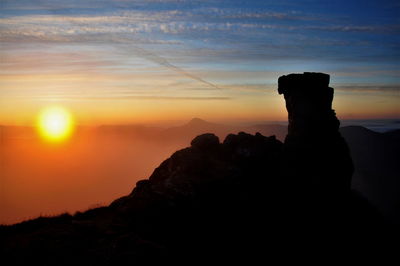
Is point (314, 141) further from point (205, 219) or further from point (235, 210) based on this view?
point (205, 219)

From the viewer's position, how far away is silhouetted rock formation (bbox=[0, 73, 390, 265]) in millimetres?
31734

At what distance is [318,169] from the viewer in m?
51.2

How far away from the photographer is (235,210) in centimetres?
4222

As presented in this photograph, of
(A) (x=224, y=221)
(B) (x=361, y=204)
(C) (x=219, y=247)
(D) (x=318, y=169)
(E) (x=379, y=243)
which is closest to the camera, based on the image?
(C) (x=219, y=247)

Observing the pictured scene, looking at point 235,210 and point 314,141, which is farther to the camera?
point 314,141

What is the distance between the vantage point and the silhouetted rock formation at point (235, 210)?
3173 cm

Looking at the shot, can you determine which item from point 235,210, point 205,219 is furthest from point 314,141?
point 205,219

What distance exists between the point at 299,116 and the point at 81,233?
33616 mm

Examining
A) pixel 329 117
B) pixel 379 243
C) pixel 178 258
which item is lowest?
pixel 379 243

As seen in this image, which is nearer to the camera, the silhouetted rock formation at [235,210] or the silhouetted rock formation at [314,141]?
the silhouetted rock formation at [235,210]

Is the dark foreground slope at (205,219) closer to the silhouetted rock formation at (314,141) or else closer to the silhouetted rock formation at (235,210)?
the silhouetted rock formation at (235,210)

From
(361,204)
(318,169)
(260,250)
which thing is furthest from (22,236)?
(361,204)

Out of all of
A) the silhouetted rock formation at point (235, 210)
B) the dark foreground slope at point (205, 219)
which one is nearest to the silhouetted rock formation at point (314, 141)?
the silhouetted rock formation at point (235, 210)

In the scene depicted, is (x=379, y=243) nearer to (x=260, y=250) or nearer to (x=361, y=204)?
(x=361, y=204)
